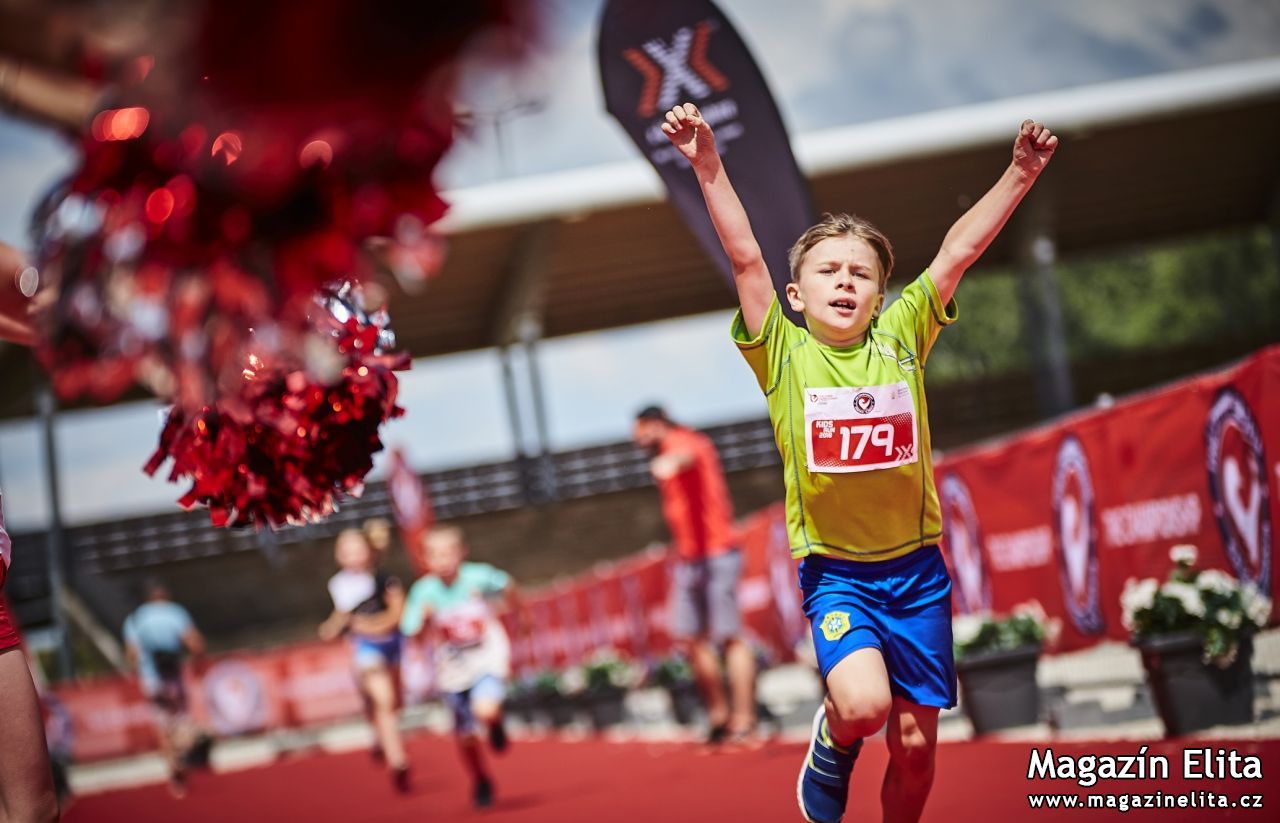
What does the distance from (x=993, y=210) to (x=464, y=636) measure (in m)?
6.30

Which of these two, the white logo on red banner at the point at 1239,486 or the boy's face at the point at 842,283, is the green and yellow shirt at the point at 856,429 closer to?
the boy's face at the point at 842,283

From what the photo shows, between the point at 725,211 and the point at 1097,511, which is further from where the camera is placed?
the point at 1097,511

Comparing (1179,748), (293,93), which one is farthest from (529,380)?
(293,93)

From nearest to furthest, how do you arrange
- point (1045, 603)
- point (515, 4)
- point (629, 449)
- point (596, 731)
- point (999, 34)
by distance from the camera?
point (515, 4) < point (1045, 603) < point (596, 731) < point (999, 34) < point (629, 449)

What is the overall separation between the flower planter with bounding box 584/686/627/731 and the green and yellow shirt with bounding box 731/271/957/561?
11.0 m

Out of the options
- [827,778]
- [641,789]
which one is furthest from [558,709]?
[827,778]

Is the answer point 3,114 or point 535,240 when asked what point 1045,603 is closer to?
point 3,114

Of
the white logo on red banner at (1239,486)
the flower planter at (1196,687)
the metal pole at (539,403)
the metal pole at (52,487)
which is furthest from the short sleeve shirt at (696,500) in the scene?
the metal pole at (52,487)

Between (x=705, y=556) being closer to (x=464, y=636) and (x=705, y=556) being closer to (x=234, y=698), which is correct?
(x=464, y=636)

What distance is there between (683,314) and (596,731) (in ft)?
56.8

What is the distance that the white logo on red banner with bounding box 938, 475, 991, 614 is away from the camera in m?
10.1

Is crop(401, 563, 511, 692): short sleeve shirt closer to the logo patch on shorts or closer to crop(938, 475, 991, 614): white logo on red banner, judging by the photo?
crop(938, 475, 991, 614): white logo on red banner

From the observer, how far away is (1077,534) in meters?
8.64

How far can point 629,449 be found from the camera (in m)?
32.5
